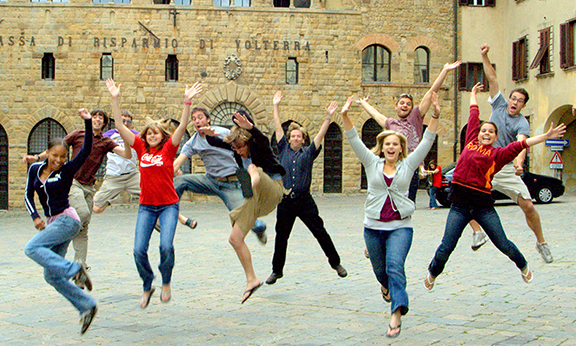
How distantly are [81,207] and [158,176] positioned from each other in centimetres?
206

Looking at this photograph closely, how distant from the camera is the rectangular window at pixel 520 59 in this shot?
30078 mm

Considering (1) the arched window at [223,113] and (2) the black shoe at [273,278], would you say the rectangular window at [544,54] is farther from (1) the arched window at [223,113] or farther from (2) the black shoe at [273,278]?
(2) the black shoe at [273,278]

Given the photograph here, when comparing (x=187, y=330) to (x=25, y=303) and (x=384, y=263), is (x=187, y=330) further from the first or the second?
(x=25, y=303)

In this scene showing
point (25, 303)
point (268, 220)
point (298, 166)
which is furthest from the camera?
point (268, 220)

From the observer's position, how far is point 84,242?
9.12 meters

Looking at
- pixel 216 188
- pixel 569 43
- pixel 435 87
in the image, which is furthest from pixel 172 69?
pixel 435 87

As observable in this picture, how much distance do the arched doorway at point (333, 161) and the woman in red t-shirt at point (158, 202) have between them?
2335 cm

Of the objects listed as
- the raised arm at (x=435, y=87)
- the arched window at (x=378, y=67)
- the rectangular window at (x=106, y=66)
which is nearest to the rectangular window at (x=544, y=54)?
the arched window at (x=378, y=67)

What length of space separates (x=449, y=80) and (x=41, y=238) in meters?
27.1

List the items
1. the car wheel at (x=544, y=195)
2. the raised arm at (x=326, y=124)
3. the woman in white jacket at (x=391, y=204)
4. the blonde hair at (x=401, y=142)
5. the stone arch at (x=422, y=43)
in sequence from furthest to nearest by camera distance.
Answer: the stone arch at (x=422, y=43) < the car wheel at (x=544, y=195) < the raised arm at (x=326, y=124) < the blonde hair at (x=401, y=142) < the woman in white jacket at (x=391, y=204)

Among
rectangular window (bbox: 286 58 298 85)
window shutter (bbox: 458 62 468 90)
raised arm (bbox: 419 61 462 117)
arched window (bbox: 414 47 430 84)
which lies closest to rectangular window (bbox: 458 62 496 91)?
window shutter (bbox: 458 62 468 90)

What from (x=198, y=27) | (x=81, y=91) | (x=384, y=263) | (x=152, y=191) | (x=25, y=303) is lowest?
(x=25, y=303)

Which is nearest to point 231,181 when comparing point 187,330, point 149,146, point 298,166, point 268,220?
point 298,166

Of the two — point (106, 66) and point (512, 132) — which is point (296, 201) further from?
point (106, 66)
